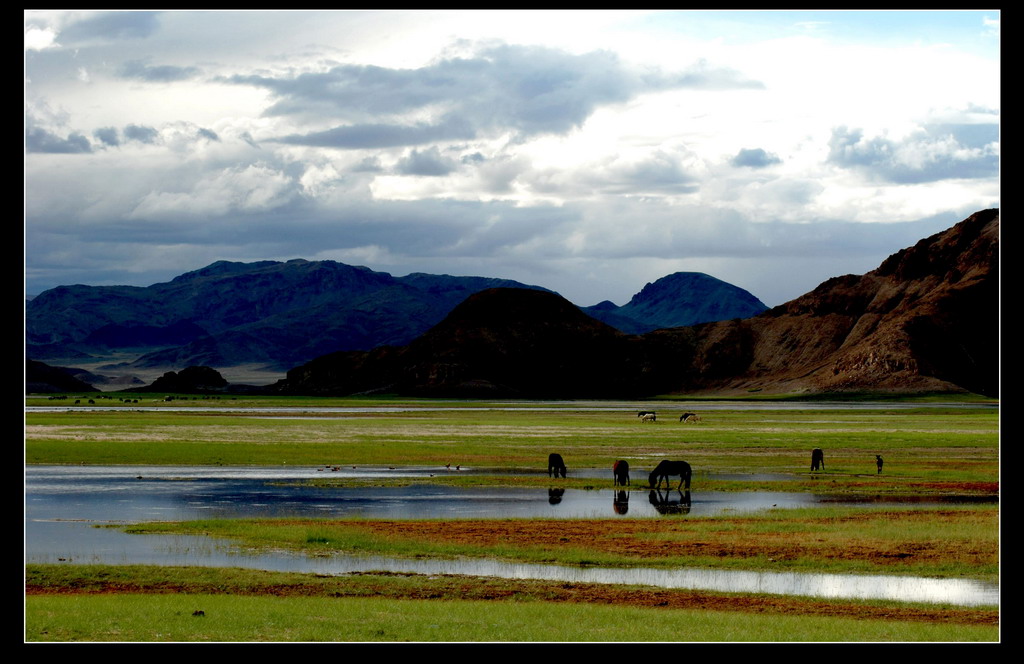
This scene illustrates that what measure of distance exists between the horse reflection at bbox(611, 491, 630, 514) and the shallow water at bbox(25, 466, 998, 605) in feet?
0.12

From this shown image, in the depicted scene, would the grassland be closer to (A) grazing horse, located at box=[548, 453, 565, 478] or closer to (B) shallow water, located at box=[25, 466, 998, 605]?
(A) grazing horse, located at box=[548, 453, 565, 478]

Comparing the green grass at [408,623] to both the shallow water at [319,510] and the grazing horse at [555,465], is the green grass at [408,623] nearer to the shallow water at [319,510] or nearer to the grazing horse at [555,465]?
the shallow water at [319,510]

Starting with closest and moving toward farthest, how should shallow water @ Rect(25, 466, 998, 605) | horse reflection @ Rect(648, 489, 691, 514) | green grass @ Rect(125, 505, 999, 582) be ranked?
shallow water @ Rect(25, 466, 998, 605)
green grass @ Rect(125, 505, 999, 582)
horse reflection @ Rect(648, 489, 691, 514)

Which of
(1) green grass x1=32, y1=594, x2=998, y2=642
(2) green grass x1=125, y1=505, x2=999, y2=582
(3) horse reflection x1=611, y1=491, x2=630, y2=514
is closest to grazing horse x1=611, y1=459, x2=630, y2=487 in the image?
(3) horse reflection x1=611, y1=491, x2=630, y2=514

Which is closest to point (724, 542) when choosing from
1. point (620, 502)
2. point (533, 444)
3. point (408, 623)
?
point (620, 502)

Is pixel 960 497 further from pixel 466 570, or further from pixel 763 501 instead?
pixel 466 570

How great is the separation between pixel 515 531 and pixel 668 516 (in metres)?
6.64

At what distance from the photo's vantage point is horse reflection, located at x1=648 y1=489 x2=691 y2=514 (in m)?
38.5

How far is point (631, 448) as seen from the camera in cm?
7044

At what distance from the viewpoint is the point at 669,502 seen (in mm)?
41219

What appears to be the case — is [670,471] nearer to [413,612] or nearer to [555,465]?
[555,465]

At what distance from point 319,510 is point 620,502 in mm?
11130
